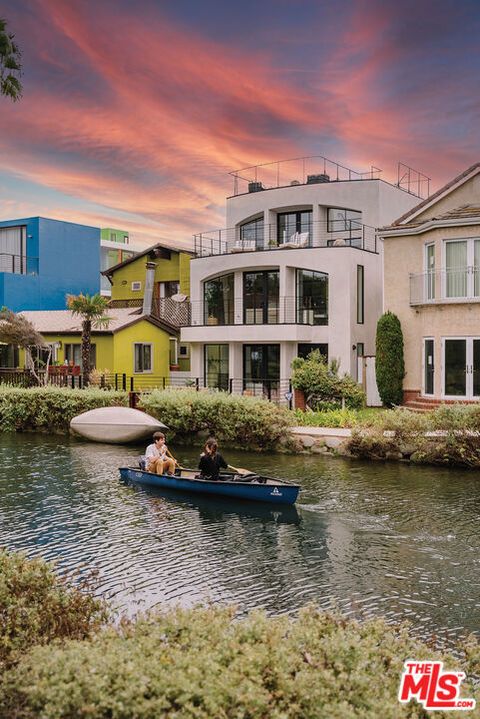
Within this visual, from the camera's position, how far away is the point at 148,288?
43.7 meters

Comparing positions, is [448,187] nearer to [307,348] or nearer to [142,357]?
[307,348]

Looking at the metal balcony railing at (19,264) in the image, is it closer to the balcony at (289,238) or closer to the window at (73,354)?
the window at (73,354)

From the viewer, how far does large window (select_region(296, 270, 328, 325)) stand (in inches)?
1452

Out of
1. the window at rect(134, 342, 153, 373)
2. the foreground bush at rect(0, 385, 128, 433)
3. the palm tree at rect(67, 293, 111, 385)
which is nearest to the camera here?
the foreground bush at rect(0, 385, 128, 433)

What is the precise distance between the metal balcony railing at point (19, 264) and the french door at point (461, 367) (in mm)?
30644

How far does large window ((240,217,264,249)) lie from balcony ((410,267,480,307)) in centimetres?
1364

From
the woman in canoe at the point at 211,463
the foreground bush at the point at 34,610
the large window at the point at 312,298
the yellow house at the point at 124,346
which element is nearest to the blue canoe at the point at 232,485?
the woman in canoe at the point at 211,463

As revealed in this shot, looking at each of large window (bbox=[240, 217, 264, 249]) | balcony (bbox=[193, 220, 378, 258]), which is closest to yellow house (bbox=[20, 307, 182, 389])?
balcony (bbox=[193, 220, 378, 258])

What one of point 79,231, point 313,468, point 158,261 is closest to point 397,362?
point 313,468

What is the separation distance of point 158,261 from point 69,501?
30.3m

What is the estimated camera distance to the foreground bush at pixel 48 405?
1220 inches

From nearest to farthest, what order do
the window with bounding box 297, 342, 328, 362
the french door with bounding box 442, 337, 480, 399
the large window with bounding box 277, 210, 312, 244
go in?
1. the french door with bounding box 442, 337, 480, 399
2. the window with bounding box 297, 342, 328, 362
3. the large window with bounding box 277, 210, 312, 244

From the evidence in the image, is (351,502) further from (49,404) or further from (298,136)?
(298,136)

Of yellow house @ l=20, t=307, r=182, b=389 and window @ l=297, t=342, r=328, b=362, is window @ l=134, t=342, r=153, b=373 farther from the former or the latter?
window @ l=297, t=342, r=328, b=362
